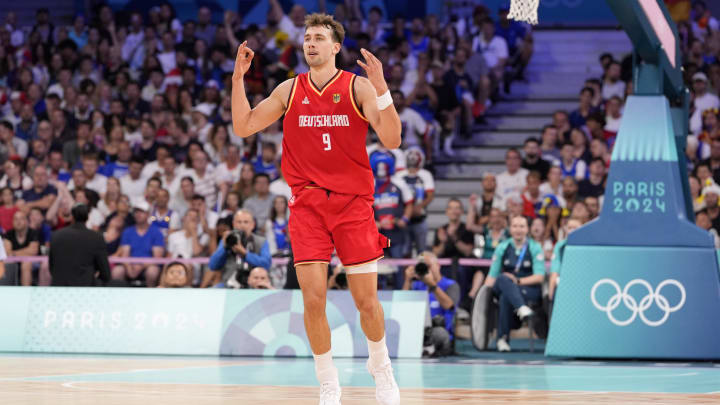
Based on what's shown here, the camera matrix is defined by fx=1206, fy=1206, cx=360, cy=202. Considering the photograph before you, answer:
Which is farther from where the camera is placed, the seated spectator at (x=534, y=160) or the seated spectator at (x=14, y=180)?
the seated spectator at (x=14, y=180)

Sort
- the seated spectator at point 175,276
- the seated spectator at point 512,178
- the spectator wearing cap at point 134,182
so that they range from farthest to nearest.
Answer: the spectator wearing cap at point 134,182, the seated spectator at point 512,178, the seated spectator at point 175,276

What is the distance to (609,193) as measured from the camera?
13.4 meters

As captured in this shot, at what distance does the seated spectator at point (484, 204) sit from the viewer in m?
17.2

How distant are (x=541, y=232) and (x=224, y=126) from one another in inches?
250

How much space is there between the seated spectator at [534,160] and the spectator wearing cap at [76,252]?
6.49 m

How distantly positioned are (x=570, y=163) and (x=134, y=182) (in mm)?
6864

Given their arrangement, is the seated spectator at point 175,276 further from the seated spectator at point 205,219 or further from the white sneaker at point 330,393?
the white sneaker at point 330,393

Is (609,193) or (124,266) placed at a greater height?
(609,193)

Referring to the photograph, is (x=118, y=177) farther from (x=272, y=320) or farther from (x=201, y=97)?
(x=272, y=320)

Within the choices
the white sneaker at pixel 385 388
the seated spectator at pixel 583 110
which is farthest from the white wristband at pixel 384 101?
the seated spectator at pixel 583 110

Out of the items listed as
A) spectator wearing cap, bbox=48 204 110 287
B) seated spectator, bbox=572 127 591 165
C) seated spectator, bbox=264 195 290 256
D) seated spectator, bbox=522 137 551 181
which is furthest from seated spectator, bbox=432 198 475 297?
spectator wearing cap, bbox=48 204 110 287

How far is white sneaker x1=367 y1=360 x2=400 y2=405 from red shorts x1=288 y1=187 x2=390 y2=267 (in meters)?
0.72

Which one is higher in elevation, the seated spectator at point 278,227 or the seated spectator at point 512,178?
the seated spectator at point 512,178

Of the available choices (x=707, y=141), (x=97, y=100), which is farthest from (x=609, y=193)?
(x=97, y=100)
